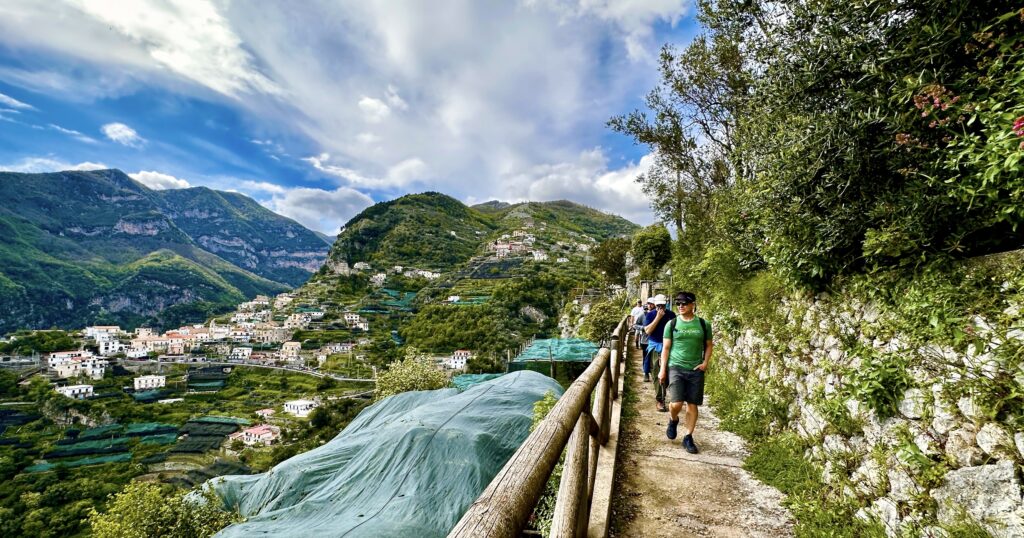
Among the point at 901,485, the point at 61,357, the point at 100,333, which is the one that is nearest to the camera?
the point at 901,485

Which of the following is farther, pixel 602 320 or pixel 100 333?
pixel 100 333

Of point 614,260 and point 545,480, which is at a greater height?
point 614,260

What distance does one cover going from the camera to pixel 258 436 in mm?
38125

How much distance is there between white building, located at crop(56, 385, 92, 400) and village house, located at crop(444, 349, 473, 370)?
4986cm

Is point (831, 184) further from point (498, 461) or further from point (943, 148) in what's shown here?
point (498, 461)

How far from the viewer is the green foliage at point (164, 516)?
8281 mm

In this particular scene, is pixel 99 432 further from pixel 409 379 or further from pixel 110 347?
pixel 409 379

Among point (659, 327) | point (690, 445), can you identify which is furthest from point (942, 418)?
point (659, 327)

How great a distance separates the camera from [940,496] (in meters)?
2.26

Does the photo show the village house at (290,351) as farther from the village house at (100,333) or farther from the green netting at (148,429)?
the village house at (100,333)

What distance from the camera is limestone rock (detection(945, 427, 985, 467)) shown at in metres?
2.15

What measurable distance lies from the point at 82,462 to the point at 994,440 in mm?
58524

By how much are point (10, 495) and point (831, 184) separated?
53.2m

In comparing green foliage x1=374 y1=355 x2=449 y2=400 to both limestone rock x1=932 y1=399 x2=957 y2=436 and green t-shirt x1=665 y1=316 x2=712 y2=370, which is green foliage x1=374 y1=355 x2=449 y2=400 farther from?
limestone rock x1=932 y1=399 x2=957 y2=436
